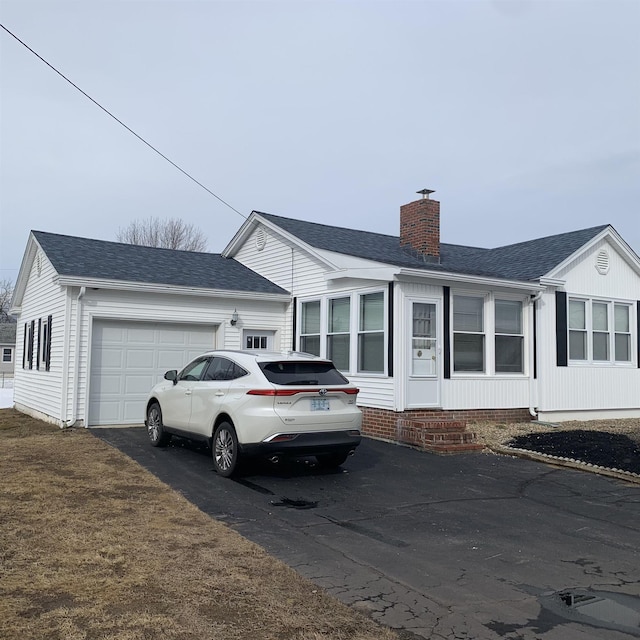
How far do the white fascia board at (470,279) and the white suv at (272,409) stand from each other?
3740 mm

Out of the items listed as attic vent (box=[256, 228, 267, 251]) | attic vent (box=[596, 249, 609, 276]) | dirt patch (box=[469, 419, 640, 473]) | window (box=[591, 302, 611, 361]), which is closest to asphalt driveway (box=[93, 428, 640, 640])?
dirt patch (box=[469, 419, 640, 473])

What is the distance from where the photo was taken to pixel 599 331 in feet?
51.1

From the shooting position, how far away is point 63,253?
14953 mm

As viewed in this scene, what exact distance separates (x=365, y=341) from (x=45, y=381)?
7.60 m

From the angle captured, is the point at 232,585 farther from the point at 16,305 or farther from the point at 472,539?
Result: the point at 16,305

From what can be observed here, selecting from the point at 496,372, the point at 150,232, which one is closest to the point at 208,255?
the point at 496,372

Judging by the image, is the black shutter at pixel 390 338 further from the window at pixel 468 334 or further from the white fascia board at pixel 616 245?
the white fascia board at pixel 616 245

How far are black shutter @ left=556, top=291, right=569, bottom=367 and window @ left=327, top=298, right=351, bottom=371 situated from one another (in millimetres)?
4744

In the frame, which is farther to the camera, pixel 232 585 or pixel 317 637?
pixel 232 585

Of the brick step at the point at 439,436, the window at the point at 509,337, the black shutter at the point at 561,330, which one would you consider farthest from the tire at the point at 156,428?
the black shutter at the point at 561,330

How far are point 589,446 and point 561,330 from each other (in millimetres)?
4135

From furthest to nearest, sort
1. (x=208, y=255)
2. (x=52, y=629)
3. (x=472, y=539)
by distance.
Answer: (x=208, y=255) < (x=472, y=539) < (x=52, y=629)

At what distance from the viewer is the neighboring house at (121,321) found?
1354 centimetres

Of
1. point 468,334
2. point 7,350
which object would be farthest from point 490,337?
point 7,350
